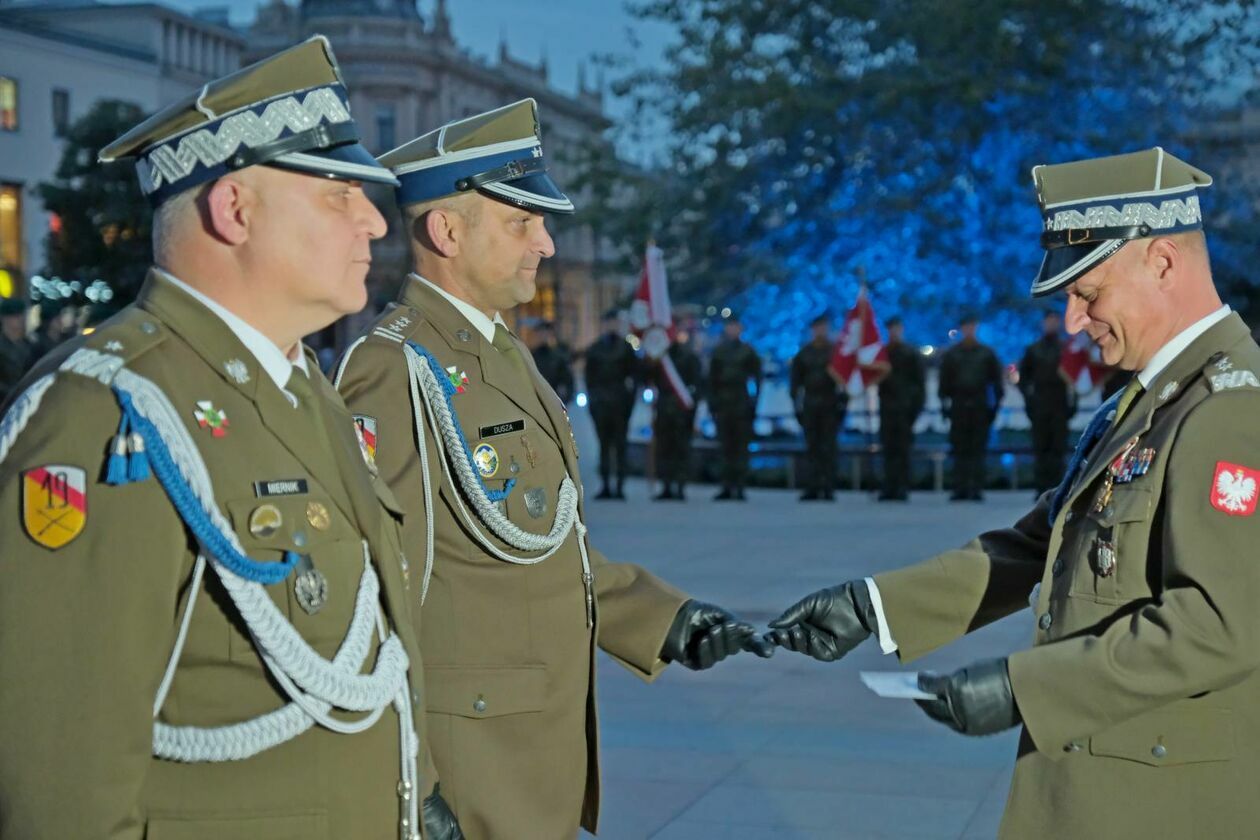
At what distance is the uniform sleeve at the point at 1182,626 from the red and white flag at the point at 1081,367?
15.1 metres

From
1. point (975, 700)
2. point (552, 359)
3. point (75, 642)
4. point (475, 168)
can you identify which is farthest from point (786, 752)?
point (552, 359)

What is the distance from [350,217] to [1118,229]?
1.62m

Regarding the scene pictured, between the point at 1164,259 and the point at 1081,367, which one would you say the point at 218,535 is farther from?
the point at 1081,367

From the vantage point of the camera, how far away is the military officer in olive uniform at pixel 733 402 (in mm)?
18953

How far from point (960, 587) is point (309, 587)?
193cm

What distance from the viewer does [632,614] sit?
416 cm

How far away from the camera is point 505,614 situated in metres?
3.72

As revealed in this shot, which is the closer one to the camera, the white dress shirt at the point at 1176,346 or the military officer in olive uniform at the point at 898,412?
the white dress shirt at the point at 1176,346

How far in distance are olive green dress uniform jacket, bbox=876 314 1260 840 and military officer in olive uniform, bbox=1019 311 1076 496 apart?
14939mm

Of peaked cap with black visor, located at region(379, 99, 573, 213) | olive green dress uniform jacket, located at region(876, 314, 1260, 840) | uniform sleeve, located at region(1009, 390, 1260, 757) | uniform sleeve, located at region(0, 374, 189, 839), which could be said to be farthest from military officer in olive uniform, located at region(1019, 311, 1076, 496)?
uniform sleeve, located at region(0, 374, 189, 839)

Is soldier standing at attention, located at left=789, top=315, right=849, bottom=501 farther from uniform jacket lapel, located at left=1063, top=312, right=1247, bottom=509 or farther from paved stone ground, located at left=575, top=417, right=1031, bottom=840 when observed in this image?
uniform jacket lapel, located at left=1063, top=312, right=1247, bottom=509

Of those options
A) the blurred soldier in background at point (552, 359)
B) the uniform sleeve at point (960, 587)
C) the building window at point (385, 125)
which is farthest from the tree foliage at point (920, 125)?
the building window at point (385, 125)

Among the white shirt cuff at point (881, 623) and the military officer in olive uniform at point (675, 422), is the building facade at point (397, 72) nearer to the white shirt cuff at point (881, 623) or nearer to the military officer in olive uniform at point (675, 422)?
the military officer in olive uniform at point (675, 422)

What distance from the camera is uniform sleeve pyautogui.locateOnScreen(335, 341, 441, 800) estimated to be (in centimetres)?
361
